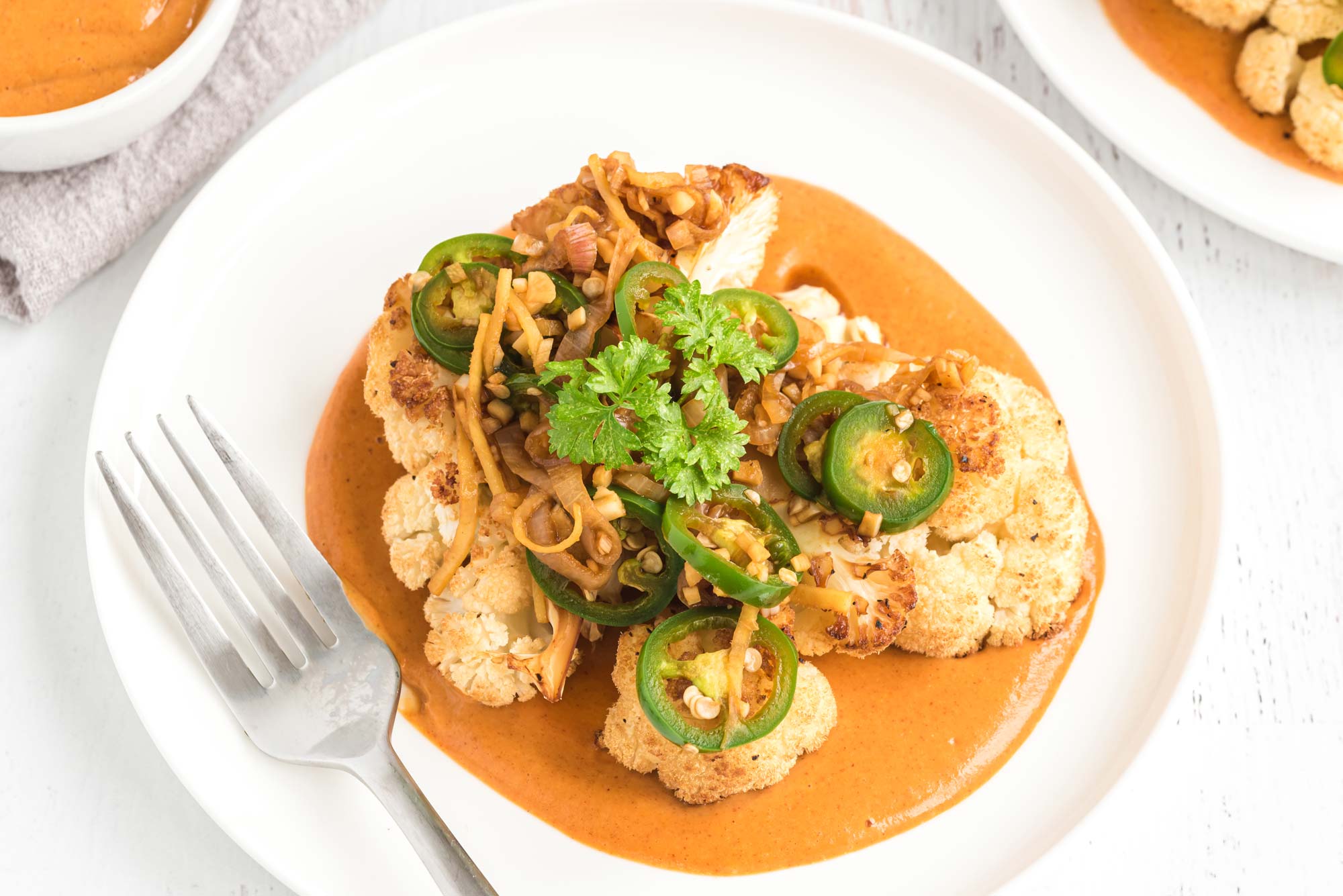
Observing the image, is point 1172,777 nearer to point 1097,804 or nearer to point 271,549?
point 1097,804

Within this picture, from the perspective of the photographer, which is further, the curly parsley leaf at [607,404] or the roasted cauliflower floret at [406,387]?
the roasted cauliflower floret at [406,387]

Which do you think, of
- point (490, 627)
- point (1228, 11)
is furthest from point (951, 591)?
point (1228, 11)

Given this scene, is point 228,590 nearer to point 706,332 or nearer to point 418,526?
point 418,526

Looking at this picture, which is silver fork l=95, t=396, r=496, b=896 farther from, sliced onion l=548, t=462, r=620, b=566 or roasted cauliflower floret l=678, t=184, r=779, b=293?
roasted cauliflower floret l=678, t=184, r=779, b=293

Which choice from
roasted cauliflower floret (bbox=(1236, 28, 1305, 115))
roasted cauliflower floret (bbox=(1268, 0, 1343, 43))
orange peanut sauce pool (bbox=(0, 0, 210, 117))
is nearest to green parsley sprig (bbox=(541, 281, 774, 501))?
orange peanut sauce pool (bbox=(0, 0, 210, 117))

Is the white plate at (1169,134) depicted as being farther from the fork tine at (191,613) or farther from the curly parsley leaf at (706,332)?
the fork tine at (191,613)

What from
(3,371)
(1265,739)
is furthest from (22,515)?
(1265,739)

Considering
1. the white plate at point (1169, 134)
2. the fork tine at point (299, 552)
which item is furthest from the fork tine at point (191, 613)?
the white plate at point (1169, 134)
